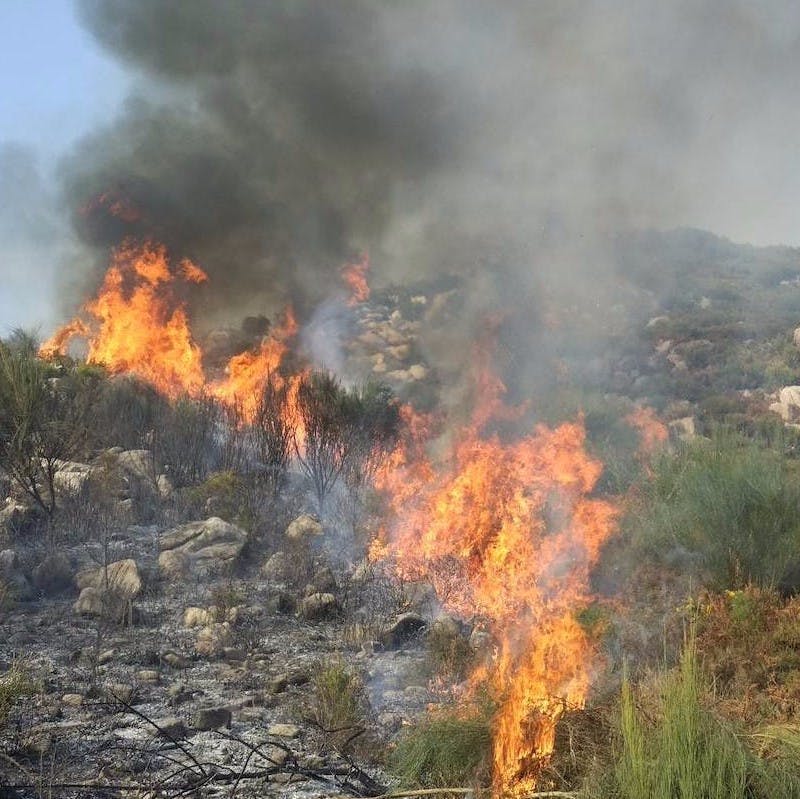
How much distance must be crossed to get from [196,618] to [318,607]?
132 cm

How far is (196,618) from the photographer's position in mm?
7336

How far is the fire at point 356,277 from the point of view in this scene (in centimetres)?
2578

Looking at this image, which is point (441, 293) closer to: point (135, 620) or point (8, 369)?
point (8, 369)

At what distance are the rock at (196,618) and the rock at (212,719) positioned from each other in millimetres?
2204

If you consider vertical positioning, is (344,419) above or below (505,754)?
above

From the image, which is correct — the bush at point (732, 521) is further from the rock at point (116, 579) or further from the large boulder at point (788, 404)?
the large boulder at point (788, 404)

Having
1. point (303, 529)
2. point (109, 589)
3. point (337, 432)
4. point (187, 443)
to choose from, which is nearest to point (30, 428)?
point (187, 443)

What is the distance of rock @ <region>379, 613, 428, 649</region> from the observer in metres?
7.15

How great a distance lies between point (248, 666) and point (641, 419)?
487 inches

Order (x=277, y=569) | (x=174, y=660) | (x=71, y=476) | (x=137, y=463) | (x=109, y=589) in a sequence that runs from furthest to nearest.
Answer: (x=137, y=463)
(x=71, y=476)
(x=277, y=569)
(x=109, y=589)
(x=174, y=660)

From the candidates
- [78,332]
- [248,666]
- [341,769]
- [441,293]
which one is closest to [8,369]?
[248,666]

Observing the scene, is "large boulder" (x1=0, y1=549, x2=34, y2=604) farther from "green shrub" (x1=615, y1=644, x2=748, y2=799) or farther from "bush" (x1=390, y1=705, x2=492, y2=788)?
"green shrub" (x1=615, y1=644, x2=748, y2=799)

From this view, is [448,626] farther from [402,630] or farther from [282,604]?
[282,604]

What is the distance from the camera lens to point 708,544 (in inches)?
298
